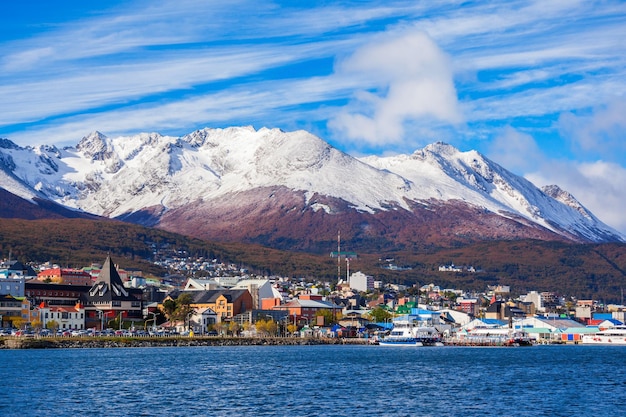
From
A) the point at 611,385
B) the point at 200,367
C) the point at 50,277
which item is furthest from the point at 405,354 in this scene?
the point at 50,277

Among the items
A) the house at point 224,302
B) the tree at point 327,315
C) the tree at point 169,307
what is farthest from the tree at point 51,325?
the tree at point 327,315

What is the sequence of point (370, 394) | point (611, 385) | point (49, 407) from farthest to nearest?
point (611, 385), point (370, 394), point (49, 407)

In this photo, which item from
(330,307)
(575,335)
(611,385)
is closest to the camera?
(611,385)

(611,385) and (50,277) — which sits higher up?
(50,277)

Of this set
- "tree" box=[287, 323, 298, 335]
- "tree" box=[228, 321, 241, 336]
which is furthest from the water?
"tree" box=[287, 323, 298, 335]

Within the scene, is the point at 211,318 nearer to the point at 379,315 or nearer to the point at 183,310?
the point at 183,310

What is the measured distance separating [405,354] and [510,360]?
1416cm

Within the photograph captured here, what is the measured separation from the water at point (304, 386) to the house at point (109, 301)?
47.8 metres

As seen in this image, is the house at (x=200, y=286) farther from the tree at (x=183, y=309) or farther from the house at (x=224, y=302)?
the tree at (x=183, y=309)

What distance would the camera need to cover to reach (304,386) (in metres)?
62.2

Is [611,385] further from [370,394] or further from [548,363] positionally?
[548,363]

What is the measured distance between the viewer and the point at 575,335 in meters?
149

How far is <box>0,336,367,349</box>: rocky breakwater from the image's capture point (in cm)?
10906

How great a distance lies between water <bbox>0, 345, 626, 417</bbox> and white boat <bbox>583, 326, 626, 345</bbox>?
2004 inches
